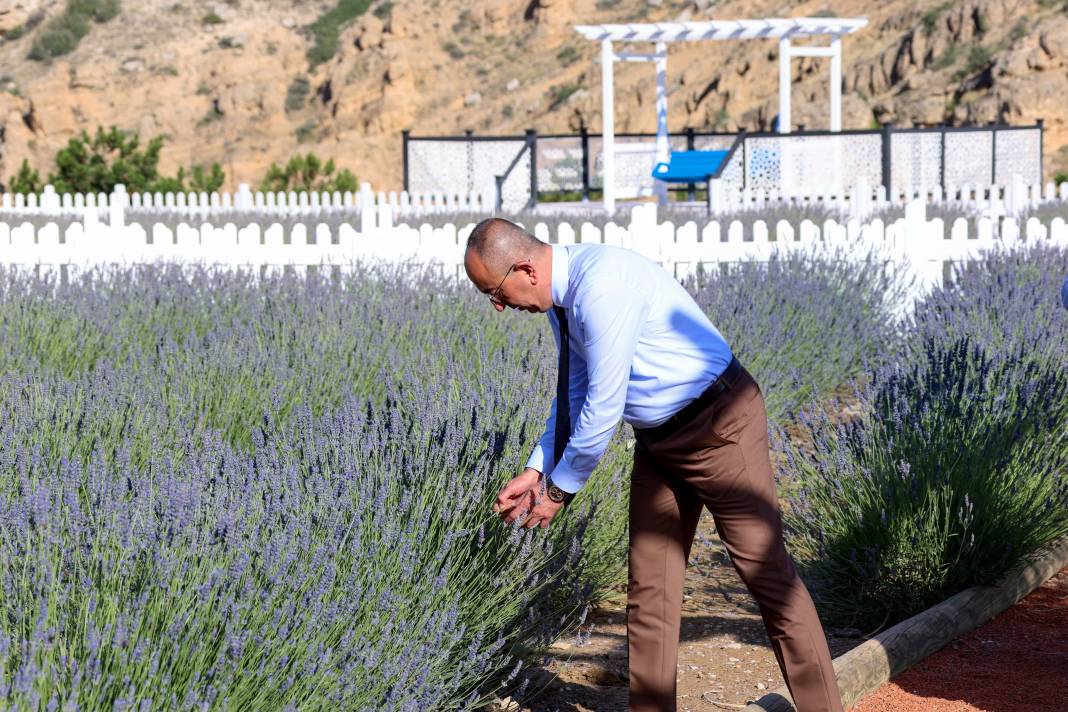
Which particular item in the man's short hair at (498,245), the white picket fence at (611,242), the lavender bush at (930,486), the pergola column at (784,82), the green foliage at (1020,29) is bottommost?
the lavender bush at (930,486)

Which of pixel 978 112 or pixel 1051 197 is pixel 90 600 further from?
pixel 978 112

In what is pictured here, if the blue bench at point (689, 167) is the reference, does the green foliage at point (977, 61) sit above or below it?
above

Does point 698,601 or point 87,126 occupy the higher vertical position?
point 87,126

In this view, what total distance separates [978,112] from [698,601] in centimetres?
3044

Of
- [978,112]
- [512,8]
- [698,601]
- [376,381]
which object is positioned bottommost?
[698,601]

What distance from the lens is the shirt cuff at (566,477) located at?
3410 millimetres

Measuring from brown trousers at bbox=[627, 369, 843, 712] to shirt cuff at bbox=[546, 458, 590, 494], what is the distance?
0.86 feet

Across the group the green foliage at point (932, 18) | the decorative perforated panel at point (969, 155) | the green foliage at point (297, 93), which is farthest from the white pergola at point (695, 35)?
the green foliage at point (297, 93)

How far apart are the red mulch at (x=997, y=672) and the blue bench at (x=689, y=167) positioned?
728 inches

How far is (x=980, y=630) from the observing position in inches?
192

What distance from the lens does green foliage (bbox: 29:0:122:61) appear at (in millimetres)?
50781

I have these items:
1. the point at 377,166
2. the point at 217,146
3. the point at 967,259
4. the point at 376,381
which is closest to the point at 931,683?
the point at 376,381

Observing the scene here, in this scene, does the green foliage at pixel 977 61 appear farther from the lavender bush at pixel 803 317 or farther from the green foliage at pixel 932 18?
the lavender bush at pixel 803 317

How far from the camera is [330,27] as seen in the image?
51.9 m
